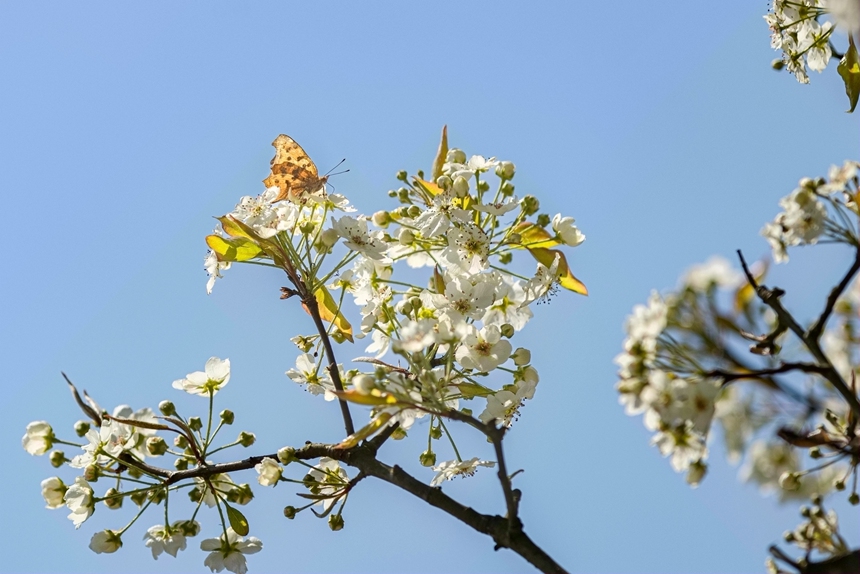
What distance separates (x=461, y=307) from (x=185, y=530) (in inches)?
35.3

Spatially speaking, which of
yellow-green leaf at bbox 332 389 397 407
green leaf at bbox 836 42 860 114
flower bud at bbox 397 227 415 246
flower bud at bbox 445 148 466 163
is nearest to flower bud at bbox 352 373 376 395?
yellow-green leaf at bbox 332 389 397 407

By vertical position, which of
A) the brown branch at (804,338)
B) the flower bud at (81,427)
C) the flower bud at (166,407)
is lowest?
the brown branch at (804,338)

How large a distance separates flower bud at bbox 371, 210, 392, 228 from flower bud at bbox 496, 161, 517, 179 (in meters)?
0.35

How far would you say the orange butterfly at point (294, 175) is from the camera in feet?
7.72

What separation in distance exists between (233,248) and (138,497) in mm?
699

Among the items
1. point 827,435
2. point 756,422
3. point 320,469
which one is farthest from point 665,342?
point 320,469

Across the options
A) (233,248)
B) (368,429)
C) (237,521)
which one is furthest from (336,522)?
(233,248)

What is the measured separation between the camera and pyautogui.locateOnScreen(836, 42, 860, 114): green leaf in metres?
2.31

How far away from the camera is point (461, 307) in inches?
82.7

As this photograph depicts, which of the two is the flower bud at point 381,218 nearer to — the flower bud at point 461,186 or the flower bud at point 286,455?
the flower bud at point 461,186

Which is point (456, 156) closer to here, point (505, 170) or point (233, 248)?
point (505, 170)

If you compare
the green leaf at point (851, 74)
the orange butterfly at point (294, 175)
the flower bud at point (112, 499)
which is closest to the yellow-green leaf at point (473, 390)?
the orange butterfly at point (294, 175)

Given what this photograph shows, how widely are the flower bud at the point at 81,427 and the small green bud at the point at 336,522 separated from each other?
0.67m

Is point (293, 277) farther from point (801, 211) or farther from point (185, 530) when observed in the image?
point (801, 211)
